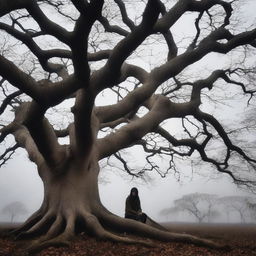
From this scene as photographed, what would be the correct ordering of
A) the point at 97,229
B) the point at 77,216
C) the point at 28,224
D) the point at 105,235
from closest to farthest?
the point at 105,235, the point at 97,229, the point at 77,216, the point at 28,224

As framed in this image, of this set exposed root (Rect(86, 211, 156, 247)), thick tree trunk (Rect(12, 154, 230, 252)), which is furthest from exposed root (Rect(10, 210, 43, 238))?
exposed root (Rect(86, 211, 156, 247))

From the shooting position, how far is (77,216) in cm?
666

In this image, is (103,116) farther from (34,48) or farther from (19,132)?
(19,132)

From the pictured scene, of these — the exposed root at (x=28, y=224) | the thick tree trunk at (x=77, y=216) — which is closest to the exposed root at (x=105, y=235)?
→ the thick tree trunk at (x=77, y=216)

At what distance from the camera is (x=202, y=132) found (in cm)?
1159

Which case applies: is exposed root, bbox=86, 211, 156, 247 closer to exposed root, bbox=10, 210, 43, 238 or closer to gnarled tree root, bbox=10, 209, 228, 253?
gnarled tree root, bbox=10, 209, 228, 253

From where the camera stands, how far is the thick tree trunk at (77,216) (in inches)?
230

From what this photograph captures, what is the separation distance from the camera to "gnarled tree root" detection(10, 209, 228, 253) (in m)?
5.30

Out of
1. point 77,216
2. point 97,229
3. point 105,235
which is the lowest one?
point 105,235

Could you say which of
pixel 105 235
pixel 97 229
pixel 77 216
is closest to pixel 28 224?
pixel 77 216

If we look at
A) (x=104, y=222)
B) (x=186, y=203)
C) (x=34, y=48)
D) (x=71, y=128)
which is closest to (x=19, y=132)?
(x=71, y=128)

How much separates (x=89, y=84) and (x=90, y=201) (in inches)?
135

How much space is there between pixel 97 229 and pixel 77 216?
0.85 meters

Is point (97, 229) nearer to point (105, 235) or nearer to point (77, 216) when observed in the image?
point (105, 235)
